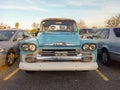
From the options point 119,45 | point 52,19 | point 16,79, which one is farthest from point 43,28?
point 119,45

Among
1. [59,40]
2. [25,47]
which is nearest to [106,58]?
[59,40]

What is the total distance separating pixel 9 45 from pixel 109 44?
407 centimetres

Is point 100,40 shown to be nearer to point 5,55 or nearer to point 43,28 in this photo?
point 43,28

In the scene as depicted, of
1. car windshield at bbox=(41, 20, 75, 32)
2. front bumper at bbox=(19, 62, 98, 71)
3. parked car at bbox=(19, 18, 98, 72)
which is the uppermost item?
car windshield at bbox=(41, 20, 75, 32)

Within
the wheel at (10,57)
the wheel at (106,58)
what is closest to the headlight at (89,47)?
the wheel at (106,58)

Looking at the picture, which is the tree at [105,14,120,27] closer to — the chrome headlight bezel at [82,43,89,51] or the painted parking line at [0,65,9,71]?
the painted parking line at [0,65,9,71]

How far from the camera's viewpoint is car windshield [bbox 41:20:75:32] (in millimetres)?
7145

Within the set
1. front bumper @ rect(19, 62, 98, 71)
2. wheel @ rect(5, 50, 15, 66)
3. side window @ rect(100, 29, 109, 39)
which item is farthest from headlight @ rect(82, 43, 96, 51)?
wheel @ rect(5, 50, 15, 66)

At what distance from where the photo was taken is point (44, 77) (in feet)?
19.7

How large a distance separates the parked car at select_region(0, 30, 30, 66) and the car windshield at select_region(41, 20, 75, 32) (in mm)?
1699

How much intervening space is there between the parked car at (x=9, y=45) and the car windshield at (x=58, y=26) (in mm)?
1699

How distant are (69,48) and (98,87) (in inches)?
53.0

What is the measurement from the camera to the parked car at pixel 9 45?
7285 mm

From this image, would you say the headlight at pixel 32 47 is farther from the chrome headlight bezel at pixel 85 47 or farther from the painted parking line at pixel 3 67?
the painted parking line at pixel 3 67
